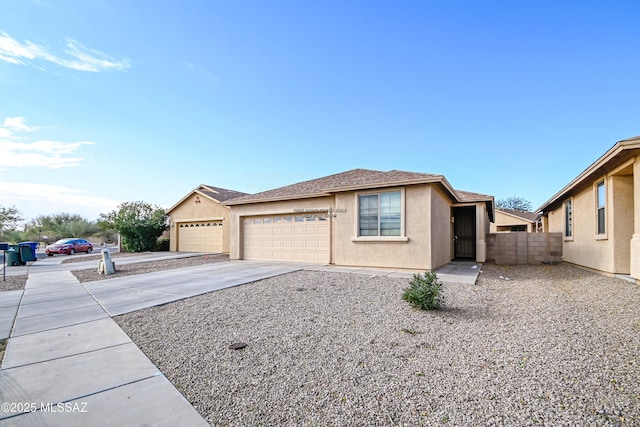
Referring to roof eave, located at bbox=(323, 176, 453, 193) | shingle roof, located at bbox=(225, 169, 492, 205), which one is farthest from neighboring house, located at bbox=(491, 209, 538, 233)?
roof eave, located at bbox=(323, 176, 453, 193)

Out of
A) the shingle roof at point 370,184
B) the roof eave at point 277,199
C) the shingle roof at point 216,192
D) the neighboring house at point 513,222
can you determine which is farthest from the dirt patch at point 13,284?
Result: the neighboring house at point 513,222

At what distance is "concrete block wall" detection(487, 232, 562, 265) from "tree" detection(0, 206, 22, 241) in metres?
49.8

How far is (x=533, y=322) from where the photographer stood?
452 cm

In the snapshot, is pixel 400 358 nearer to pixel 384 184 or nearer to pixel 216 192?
pixel 384 184

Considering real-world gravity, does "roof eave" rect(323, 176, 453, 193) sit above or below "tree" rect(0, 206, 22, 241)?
above

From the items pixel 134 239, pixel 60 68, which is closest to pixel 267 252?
pixel 60 68

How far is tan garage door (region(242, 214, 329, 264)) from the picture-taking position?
39.5 ft

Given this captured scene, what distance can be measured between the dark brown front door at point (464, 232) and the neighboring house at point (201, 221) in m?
13.6

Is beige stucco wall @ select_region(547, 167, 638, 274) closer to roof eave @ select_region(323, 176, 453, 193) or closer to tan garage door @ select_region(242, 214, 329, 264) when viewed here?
roof eave @ select_region(323, 176, 453, 193)

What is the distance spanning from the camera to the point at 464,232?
15.5m

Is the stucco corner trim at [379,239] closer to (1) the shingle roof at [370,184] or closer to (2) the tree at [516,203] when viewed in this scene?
(1) the shingle roof at [370,184]

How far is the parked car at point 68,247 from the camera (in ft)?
70.5

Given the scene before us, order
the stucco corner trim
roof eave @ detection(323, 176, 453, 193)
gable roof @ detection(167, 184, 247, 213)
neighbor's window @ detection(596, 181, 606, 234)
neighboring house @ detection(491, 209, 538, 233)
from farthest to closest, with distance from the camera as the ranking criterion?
neighboring house @ detection(491, 209, 538, 233)
gable roof @ detection(167, 184, 247, 213)
the stucco corner trim
roof eave @ detection(323, 176, 453, 193)
neighbor's window @ detection(596, 181, 606, 234)

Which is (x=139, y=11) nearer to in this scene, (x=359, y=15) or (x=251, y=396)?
(x=359, y=15)
